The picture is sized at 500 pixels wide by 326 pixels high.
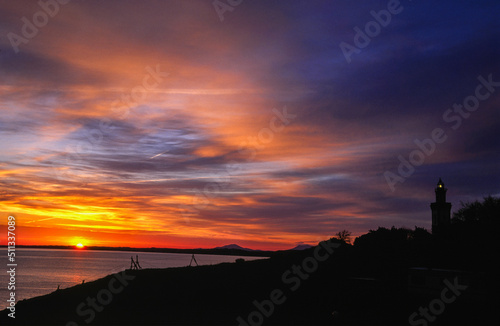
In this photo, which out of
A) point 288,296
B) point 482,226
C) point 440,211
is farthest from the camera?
point 440,211

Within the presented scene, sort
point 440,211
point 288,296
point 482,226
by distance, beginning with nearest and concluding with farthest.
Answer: point 288,296
point 482,226
point 440,211

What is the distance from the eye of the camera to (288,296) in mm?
37656

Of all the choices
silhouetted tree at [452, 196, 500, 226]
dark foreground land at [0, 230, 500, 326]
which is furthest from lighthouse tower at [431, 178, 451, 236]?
dark foreground land at [0, 230, 500, 326]

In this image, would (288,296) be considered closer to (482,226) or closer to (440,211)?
(482,226)

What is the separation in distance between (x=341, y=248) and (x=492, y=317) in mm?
29090

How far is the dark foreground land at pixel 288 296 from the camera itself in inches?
1256

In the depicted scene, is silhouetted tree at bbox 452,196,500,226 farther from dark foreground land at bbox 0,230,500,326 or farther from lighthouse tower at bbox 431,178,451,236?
dark foreground land at bbox 0,230,500,326

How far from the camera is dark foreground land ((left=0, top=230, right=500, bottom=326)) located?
31891 millimetres

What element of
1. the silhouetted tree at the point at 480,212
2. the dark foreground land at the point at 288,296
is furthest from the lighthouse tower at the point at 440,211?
the dark foreground land at the point at 288,296

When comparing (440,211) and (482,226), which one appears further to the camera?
(440,211)

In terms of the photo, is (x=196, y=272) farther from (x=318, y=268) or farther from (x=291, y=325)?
(x=291, y=325)

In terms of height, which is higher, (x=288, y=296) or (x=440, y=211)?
(x=440, y=211)

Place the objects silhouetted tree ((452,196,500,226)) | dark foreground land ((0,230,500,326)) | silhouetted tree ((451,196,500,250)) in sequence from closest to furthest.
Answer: dark foreground land ((0,230,500,326)) → silhouetted tree ((451,196,500,250)) → silhouetted tree ((452,196,500,226))

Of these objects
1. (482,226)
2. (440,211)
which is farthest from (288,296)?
(440,211)
